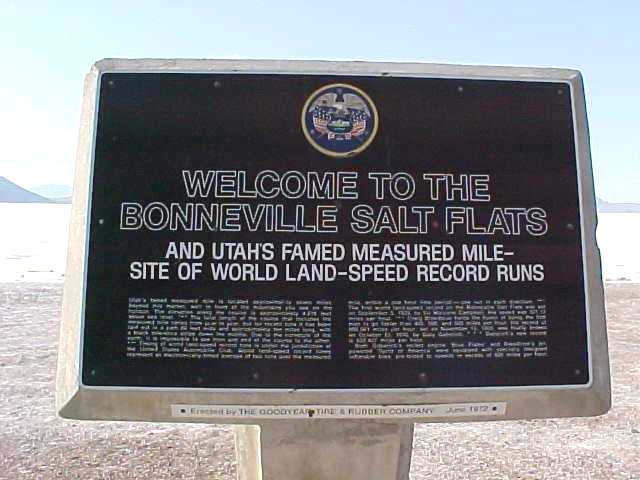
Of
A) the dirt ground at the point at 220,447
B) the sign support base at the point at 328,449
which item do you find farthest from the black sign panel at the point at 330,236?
the dirt ground at the point at 220,447

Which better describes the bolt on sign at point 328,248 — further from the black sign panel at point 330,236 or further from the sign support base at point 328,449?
the sign support base at point 328,449

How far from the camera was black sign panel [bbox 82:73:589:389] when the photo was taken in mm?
2732

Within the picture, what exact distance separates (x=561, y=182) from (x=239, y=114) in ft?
4.63

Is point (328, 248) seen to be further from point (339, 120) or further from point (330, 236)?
point (339, 120)

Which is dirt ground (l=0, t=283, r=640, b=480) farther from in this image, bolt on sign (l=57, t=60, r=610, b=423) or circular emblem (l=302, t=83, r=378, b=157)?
circular emblem (l=302, t=83, r=378, b=157)

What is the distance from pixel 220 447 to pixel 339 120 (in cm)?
254

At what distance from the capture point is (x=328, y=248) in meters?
2.79

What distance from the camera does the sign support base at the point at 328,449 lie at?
289 cm

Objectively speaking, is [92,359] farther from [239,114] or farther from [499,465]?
[499,465]

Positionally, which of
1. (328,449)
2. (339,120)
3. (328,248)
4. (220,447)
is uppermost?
(339,120)

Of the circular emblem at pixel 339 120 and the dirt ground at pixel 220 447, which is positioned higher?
the circular emblem at pixel 339 120

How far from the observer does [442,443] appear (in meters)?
4.61

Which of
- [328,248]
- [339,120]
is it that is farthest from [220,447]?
[339,120]

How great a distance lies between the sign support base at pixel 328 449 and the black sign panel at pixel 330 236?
29 cm
